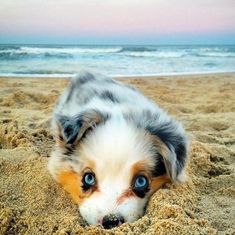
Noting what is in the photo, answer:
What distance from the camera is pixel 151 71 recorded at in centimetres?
970

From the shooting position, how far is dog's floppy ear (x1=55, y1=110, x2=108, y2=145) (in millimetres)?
2133

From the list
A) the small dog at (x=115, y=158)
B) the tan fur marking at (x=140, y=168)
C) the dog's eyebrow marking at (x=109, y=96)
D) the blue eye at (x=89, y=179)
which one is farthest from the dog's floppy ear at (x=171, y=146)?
the dog's eyebrow marking at (x=109, y=96)

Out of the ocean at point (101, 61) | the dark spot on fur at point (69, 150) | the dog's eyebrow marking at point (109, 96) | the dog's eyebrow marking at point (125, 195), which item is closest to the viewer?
the dog's eyebrow marking at point (125, 195)

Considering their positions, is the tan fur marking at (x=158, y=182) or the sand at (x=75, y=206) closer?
the sand at (x=75, y=206)

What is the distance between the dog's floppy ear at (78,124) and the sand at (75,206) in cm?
A: 27

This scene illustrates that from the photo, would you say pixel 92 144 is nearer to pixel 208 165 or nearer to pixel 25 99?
pixel 208 165

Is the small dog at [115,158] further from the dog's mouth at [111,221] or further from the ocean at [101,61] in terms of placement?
the ocean at [101,61]

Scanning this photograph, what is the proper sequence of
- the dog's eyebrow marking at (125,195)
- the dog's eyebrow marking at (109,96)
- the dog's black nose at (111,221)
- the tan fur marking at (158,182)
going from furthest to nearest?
the dog's eyebrow marking at (109,96)
the tan fur marking at (158,182)
the dog's eyebrow marking at (125,195)
the dog's black nose at (111,221)

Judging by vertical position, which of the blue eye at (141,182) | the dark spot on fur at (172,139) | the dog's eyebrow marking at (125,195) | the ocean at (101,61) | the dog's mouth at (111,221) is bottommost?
the ocean at (101,61)

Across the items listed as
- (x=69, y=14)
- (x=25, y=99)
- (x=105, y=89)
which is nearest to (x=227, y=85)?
(x=69, y=14)

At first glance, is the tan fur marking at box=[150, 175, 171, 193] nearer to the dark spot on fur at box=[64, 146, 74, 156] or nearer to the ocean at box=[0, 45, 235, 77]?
the dark spot on fur at box=[64, 146, 74, 156]

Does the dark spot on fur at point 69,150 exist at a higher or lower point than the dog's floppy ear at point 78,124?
lower

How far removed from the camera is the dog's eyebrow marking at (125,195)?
6.12 feet

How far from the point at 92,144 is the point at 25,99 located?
9.45 feet
